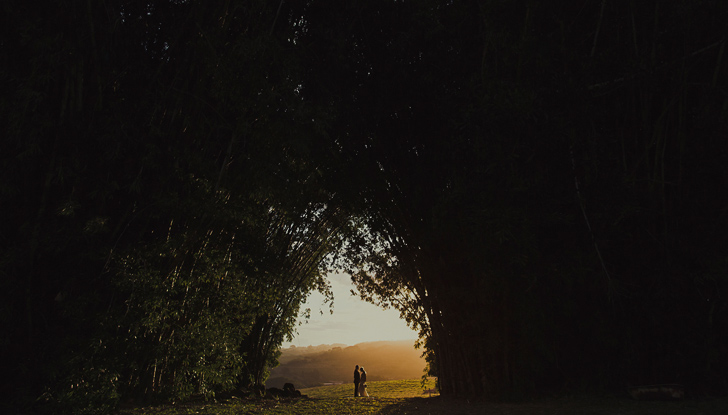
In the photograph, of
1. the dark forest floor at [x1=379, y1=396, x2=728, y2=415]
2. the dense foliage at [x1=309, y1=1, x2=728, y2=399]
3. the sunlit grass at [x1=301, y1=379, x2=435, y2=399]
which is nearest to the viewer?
the dense foliage at [x1=309, y1=1, x2=728, y2=399]

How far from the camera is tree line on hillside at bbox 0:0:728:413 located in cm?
370

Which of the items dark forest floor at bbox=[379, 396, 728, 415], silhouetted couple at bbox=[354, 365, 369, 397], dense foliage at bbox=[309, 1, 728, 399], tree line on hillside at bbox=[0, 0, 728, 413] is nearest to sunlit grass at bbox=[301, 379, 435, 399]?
silhouetted couple at bbox=[354, 365, 369, 397]

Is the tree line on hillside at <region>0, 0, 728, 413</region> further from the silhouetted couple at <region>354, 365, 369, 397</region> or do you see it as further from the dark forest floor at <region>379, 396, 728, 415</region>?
the silhouetted couple at <region>354, 365, 369, 397</region>

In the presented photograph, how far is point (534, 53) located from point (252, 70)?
2543mm

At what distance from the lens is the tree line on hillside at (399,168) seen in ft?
12.1

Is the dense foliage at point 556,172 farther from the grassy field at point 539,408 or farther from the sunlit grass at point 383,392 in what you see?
the sunlit grass at point 383,392

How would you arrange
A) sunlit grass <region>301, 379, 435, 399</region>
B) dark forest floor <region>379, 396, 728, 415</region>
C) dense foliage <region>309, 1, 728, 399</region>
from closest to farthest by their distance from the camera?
dense foliage <region>309, 1, 728, 399</region>
dark forest floor <region>379, 396, 728, 415</region>
sunlit grass <region>301, 379, 435, 399</region>

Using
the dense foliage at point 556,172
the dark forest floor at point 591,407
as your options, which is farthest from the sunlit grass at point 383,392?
the dense foliage at point 556,172

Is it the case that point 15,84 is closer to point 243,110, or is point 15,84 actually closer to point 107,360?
point 243,110

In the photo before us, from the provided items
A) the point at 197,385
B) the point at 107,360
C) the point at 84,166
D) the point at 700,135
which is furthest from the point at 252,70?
the point at 197,385

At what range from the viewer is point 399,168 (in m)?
5.39

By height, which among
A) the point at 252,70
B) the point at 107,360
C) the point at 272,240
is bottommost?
the point at 107,360

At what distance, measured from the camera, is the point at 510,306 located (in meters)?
4.68

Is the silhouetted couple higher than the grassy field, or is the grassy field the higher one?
the grassy field
